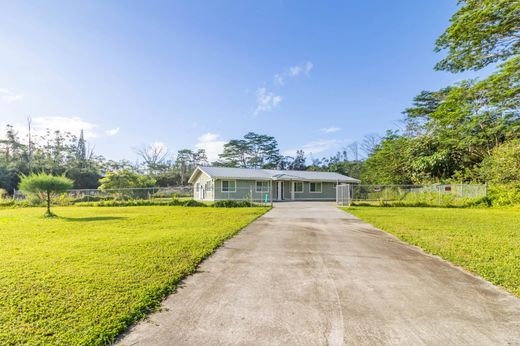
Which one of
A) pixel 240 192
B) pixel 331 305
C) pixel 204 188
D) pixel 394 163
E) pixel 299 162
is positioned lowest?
pixel 331 305

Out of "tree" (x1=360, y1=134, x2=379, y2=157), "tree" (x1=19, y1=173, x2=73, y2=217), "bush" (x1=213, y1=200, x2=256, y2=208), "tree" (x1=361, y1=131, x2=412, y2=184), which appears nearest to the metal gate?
"bush" (x1=213, y1=200, x2=256, y2=208)

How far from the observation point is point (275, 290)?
3.42 meters

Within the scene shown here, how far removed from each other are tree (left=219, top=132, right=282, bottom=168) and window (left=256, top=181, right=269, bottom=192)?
22.0m

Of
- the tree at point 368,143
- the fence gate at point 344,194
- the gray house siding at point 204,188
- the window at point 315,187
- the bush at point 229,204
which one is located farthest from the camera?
the tree at point 368,143

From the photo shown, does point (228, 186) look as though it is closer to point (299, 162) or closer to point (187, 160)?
point (187, 160)

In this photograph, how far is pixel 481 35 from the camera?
13.0 meters

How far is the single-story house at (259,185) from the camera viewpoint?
22.6m

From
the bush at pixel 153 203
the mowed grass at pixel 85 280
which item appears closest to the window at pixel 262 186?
the bush at pixel 153 203

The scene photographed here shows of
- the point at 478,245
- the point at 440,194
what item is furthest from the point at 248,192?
the point at 478,245

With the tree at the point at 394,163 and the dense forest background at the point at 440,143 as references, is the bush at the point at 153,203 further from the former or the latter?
the tree at the point at 394,163

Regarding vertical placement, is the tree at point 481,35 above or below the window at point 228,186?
above

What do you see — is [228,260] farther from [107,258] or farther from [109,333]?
[109,333]

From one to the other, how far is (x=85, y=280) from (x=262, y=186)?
70.1 ft

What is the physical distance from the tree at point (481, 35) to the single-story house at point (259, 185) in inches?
574
